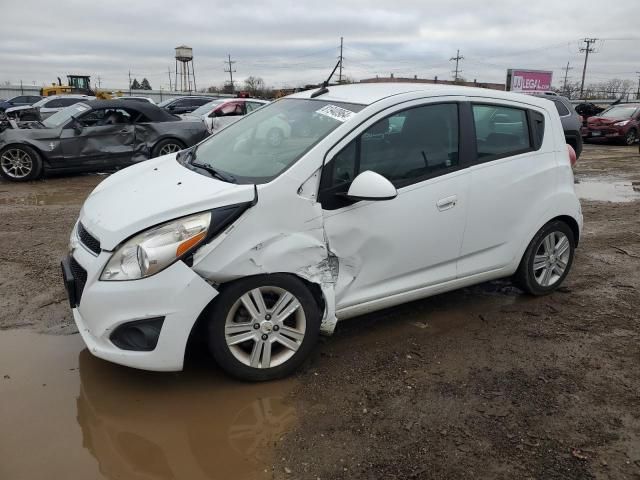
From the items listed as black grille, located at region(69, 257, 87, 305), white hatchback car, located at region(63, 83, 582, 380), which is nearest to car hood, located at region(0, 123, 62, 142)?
white hatchback car, located at region(63, 83, 582, 380)

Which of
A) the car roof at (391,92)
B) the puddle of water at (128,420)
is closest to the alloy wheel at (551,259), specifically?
the car roof at (391,92)

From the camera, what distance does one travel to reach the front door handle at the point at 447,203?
11.7ft

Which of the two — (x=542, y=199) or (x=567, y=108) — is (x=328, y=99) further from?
(x=567, y=108)

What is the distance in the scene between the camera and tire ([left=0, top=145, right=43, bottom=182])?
9.52 meters

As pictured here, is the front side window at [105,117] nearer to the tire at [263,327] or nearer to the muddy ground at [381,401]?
the muddy ground at [381,401]

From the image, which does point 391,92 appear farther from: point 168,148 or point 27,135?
point 27,135

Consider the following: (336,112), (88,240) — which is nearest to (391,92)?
(336,112)

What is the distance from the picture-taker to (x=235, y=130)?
418cm

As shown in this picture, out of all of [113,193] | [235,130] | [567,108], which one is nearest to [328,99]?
[235,130]

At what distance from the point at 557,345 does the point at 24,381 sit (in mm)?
3441

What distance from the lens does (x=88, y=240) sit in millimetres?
3135

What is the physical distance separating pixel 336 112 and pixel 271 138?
0.49 m

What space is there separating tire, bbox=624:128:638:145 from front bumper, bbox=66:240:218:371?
774 inches

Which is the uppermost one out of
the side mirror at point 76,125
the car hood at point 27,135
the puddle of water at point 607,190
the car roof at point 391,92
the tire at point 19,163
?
the car roof at point 391,92
